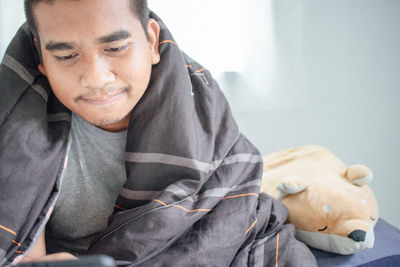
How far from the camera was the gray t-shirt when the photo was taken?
772 millimetres

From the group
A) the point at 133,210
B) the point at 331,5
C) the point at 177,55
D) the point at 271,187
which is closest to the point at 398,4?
the point at 331,5

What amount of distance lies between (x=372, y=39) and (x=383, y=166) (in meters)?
0.57

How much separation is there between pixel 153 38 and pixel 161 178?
33 centimetres

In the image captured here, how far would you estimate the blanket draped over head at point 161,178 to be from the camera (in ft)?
2.13

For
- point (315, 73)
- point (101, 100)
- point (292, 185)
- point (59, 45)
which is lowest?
point (292, 185)

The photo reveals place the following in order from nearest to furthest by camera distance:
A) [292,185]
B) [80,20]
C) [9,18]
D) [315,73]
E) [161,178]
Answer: [80,20]
[161,178]
[292,185]
[9,18]
[315,73]

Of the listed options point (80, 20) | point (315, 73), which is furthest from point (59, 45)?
point (315, 73)

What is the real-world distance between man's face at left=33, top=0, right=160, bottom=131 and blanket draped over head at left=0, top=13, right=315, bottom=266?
0.21 ft

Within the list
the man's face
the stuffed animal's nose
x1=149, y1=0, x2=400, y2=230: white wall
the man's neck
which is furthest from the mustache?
x1=149, y1=0, x2=400, y2=230: white wall

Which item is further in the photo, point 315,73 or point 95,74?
point 315,73

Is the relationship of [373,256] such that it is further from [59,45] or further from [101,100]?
[59,45]

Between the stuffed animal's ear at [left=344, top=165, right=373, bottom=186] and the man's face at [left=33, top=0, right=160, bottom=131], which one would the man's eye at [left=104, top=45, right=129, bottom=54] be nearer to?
the man's face at [left=33, top=0, right=160, bottom=131]

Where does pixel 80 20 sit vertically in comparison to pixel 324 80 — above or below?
above

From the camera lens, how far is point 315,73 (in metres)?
1.49
